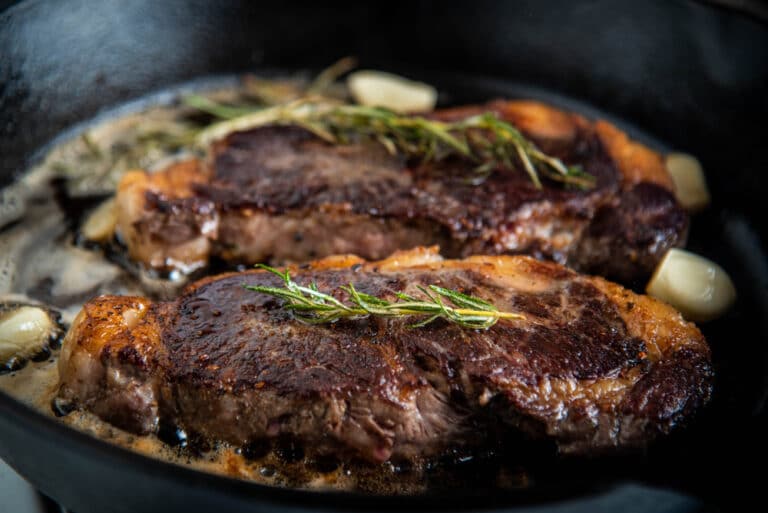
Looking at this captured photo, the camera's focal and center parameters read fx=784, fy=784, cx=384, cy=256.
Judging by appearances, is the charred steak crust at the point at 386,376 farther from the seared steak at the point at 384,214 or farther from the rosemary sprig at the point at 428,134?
the rosemary sprig at the point at 428,134

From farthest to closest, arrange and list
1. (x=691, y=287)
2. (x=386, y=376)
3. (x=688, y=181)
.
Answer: (x=688, y=181) < (x=691, y=287) < (x=386, y=376)

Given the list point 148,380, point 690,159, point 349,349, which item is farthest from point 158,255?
point 690,159

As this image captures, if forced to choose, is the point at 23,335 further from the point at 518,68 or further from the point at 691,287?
the point at 518,68

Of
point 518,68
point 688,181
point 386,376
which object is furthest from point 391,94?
point 386,376

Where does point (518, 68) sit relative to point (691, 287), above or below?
above

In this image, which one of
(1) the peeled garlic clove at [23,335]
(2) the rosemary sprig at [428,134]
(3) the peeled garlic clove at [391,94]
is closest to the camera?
(1) the peeled garlic clove at [23,335]

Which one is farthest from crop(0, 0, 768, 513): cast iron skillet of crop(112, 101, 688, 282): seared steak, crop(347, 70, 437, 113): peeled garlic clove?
crop(112, 101, 688, 282): seared steak

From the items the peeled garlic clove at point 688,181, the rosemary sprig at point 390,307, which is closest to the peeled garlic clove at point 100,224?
the rosemary sprig at point 390,307
